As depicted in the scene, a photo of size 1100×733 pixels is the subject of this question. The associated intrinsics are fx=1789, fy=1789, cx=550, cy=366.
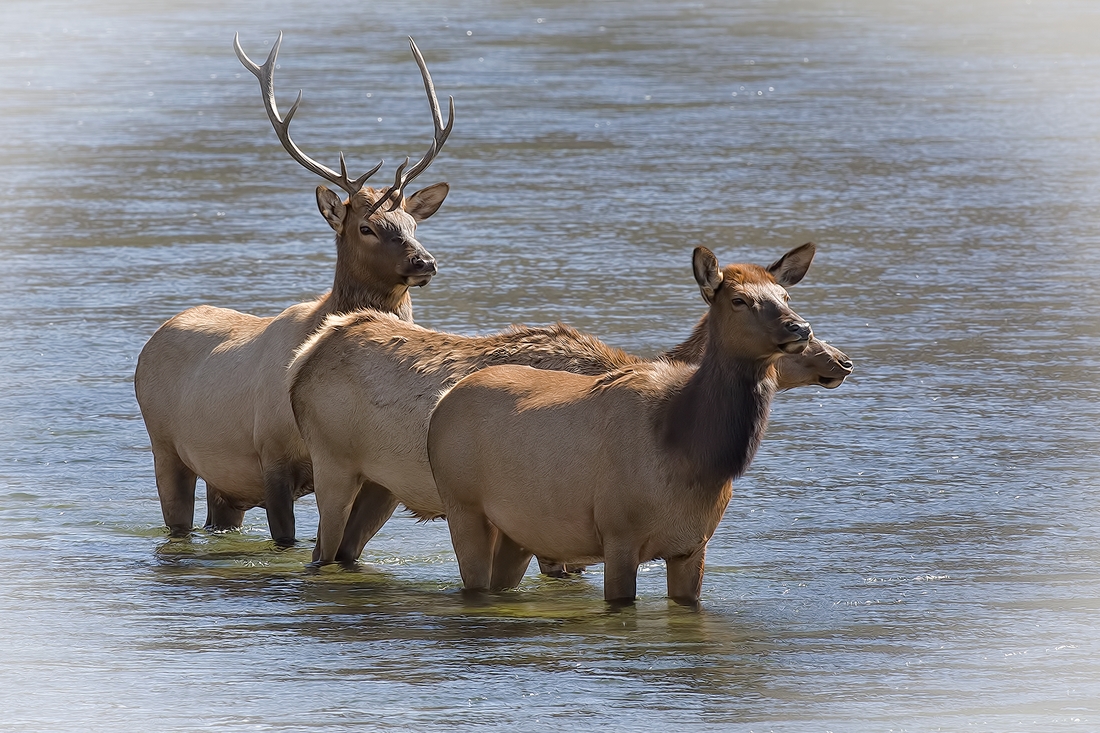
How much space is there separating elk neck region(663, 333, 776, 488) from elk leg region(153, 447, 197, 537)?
3.18m

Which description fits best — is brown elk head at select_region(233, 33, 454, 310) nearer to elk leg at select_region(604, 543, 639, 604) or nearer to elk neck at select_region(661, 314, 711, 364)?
elk neck at select_region(661, 314, 711, 364)

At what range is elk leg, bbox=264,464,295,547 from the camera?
8812mm

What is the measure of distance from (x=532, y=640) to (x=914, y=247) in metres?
9.31

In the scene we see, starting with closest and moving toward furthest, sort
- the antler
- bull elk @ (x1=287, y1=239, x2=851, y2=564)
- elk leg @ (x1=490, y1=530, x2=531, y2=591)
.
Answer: elk leg @ (x1=490, y1=530, x2=531, y2=591)
bull elk @ (x1=287, y1=239, x2=851, y2=564)
the antler

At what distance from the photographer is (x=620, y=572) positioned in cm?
725

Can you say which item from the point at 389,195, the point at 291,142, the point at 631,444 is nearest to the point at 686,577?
the point at 631,444

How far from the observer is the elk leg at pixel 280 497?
8.81 meters

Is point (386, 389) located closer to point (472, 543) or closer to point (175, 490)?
point (472, 543)

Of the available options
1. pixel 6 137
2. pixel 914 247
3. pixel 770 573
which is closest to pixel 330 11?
pixel 6 137

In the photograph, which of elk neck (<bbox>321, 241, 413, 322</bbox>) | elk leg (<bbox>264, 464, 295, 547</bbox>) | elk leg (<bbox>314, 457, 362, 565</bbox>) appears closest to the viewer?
elk leg (<bbox>314, 457, 362, 565</bbox>)

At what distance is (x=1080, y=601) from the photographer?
746cm

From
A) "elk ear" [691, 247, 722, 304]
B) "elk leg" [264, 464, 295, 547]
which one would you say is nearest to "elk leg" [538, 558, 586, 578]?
"elk leg" [264, 464, 295, 547]

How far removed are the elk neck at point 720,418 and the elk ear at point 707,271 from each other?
22 centimetres

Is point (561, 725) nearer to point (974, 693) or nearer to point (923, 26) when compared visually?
point (974, 693)
